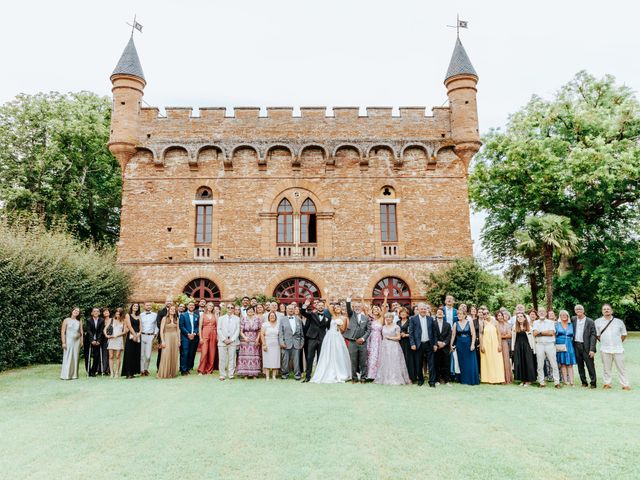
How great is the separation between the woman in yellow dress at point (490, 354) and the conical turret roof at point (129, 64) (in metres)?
18.0

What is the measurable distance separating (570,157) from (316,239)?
1162cm

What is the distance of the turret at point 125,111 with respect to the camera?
2042 centimetres

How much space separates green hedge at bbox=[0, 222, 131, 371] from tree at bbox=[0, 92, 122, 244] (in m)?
8.32

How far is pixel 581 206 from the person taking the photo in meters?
21.8

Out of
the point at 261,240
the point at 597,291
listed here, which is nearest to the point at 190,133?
the point at 261,240

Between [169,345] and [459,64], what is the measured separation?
17494 mm

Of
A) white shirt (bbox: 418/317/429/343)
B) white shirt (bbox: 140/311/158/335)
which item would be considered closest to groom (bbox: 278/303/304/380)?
white shirt (bbox: 418/317/429/343)

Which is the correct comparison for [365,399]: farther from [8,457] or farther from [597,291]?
[597,291]

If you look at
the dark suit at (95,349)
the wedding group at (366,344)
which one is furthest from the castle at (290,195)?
the wedding group at (366,344)

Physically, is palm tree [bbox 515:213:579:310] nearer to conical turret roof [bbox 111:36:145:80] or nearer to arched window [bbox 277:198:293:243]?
arched window [bbox 277:198:293:243]

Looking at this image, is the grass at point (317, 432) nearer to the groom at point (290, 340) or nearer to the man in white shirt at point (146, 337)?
the groom at point (290, 340)

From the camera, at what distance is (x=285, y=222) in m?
20.6

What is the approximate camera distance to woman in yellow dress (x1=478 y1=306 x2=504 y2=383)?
1063 cm

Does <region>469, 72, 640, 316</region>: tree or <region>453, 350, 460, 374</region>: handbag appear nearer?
<region>453, 350, 460, 374</region>: handbag
